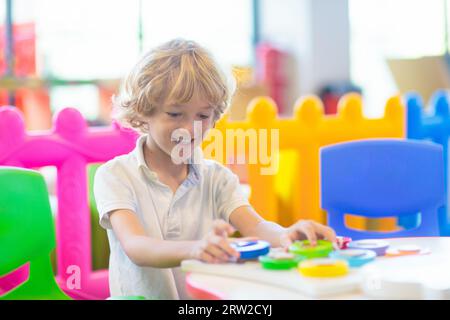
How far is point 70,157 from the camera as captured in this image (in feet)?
3.67

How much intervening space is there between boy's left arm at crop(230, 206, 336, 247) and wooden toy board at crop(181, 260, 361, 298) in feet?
0.18

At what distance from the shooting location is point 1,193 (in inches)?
29.8

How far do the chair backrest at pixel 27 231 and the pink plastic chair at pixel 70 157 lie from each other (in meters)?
0.26

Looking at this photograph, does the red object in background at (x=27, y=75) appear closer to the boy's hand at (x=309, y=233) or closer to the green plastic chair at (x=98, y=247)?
the green plastic chair at (x=98, y=247)

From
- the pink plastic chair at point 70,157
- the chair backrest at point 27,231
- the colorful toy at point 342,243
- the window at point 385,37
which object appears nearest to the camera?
the colorful toy at point 342,243

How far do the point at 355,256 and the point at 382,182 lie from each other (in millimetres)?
386

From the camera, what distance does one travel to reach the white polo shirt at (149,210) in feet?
2.24

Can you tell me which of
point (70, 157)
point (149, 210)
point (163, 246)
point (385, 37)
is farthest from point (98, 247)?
point (385, 37)

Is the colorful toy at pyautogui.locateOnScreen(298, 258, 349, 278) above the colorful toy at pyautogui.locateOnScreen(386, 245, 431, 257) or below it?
above

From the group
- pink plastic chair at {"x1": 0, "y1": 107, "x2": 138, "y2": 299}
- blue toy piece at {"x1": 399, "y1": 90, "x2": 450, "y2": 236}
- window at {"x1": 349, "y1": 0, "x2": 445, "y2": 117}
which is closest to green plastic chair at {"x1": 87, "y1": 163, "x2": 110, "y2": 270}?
pink plastic chair at {"x1": 0, "y1": 107, "x2": 138, "y2": 299}

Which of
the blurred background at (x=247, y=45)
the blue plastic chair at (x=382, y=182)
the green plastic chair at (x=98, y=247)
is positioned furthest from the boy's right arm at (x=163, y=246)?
the blurred background at (x=247, y=45)

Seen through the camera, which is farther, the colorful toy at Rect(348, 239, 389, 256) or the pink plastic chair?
the pink plastic chair

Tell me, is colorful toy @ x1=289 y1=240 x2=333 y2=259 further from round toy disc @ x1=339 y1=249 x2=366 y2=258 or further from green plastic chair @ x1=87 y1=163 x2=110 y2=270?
green plastic chair @ x1=87 y1=163 x2=110 y2=270

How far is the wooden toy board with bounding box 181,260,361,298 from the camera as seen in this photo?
1.64ft
